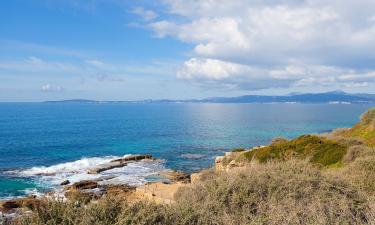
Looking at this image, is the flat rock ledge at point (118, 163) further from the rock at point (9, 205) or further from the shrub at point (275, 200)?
the shrub at point (275, 200)

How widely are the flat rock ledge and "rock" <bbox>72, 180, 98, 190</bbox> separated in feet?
19.1

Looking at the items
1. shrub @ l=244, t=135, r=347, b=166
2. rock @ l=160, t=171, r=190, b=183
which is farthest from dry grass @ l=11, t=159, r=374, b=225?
rock @ l=160, t=171, r=190, b=183

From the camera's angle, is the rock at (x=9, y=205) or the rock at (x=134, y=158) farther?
the rock at (x=134, y=158)

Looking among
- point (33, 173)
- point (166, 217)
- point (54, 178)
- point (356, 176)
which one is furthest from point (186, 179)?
point (166, 217)

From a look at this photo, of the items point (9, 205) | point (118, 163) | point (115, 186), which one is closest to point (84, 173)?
point (118, 163)

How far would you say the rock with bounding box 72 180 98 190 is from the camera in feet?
104

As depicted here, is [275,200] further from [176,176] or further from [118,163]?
[118,163]

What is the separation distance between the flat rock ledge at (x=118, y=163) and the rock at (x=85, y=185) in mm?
5835

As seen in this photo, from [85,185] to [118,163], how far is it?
35.4ft

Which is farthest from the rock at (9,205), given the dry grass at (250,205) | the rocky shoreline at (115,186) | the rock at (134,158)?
the rock at (134,158)

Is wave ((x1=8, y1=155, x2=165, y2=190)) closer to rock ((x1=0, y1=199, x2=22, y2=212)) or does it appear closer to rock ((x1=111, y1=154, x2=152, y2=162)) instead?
rock ((x1=111, y1=154, x2=152, y2=162))

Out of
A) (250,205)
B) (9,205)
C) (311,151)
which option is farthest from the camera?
(311,151)

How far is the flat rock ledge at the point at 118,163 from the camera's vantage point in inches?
1547

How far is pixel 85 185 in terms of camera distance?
32188mm
